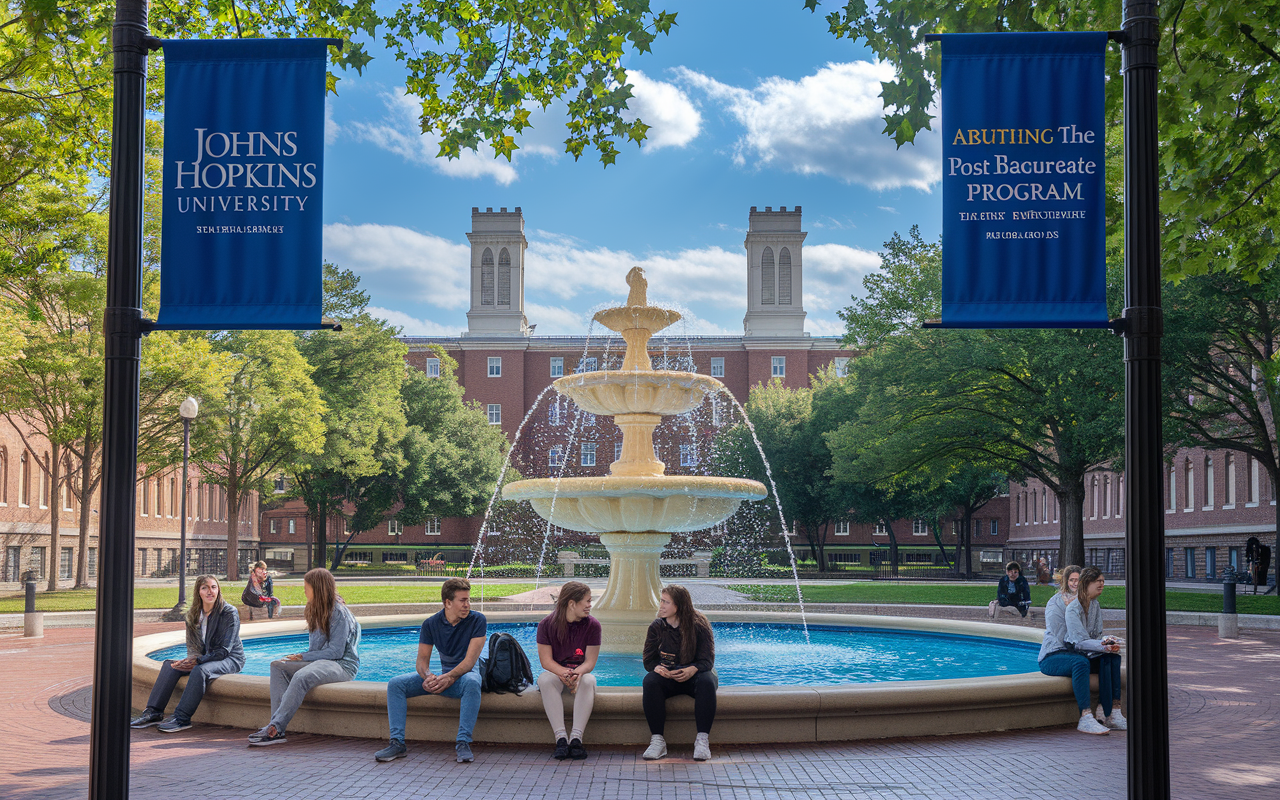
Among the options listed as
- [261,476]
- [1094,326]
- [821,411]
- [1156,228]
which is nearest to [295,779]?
[1094,326]

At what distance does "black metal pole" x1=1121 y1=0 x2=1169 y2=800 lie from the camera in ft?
14.3

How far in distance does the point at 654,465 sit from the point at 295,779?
7.69 meters

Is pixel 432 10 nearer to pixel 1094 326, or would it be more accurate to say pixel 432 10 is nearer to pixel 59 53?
pixel 59 53

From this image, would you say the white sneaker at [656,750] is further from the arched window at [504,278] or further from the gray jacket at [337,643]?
the arched window at [504,278]

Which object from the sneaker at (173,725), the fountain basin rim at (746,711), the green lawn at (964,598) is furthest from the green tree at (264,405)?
the fountain basin rim at (746,711)

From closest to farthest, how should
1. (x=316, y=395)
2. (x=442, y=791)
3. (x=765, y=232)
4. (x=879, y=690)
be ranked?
(x=442, y=791) → (x=879, y=690) → (x=316, y=395) → (x=765, y=232)

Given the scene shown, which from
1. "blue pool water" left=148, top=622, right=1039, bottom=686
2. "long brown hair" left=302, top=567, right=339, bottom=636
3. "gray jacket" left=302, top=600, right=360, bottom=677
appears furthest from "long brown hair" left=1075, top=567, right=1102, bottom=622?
"long brown hair" left=302, top=567, right=339, bottom=636

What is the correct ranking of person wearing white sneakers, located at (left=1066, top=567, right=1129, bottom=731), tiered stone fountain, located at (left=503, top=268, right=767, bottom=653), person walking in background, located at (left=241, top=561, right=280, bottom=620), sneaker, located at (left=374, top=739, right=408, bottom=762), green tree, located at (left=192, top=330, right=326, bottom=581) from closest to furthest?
sneaker, located at (left=374, top=739, right=408, bottom=762), person wearing white sneakers, located at (left=1066, top=567, right=1129, bottom=731), tiered stone fountain, located at (left=503, top=268, right=767, bottom=653), person walking in background, located at (left=241, top=561, right=280, bottom=620), green tree, located at (left=192, top=330, right=326, bottom=581)

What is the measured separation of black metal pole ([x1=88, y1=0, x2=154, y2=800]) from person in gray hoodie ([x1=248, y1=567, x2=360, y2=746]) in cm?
388

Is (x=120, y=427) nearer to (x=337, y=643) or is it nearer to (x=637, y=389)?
(x=337, y=643)

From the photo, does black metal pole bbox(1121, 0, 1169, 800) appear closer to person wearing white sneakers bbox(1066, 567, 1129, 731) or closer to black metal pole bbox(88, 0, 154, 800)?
black metal pole bbox(88, 0, 154, 800)

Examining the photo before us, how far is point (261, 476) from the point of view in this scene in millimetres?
41125

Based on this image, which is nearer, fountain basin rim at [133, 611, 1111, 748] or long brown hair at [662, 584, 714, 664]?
long brown hair at [662, 584, 714, 664]

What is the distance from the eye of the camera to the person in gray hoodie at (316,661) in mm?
8289
